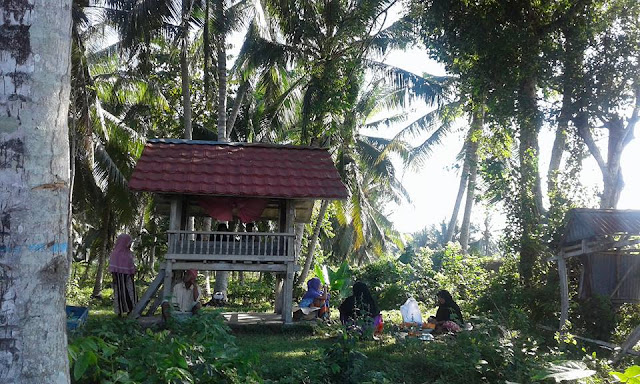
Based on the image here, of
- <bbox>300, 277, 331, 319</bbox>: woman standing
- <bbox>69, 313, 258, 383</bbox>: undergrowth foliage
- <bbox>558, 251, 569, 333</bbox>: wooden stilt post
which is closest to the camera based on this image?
<bbox>69, 313, 258, 383</bbox>: undergrowth foliage

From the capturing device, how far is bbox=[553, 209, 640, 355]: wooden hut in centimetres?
1071

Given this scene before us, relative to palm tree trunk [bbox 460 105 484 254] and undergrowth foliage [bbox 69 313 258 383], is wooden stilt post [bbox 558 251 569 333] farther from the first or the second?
undergrowth foliage [bbox 69 313 258 383]

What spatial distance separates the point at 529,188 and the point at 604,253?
2.43 meters

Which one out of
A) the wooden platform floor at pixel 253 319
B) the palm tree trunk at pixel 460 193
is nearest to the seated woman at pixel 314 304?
the wooden platform floor at pixel 253 319

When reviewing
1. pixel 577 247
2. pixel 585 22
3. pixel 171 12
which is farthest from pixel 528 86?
pixel 171 12

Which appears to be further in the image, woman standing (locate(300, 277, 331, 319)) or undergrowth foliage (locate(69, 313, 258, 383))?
woman standing (locate(300, 277, 331, 319))

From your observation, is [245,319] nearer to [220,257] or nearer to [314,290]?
[314,290]

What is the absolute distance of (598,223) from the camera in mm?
10836

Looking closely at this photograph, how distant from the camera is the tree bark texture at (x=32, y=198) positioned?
2.37m

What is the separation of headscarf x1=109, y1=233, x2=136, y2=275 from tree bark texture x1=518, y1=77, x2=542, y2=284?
8.47 meters

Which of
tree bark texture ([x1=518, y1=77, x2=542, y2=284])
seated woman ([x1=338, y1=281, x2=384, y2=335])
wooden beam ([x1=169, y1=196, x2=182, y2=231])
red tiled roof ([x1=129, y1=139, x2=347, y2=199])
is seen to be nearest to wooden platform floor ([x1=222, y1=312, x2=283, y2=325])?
seated woman ([x1=338, y1=281, x2=384, y2=335])

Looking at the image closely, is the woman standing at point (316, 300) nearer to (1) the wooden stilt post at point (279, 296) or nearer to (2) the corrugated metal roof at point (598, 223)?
(1) the wooden stilt post at point (279, 296)

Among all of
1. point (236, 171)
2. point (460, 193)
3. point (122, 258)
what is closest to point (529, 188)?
point (236, 171)

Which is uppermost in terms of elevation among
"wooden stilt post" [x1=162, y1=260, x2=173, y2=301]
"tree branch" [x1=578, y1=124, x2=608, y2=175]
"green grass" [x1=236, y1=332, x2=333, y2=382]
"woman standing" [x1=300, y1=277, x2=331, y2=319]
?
"tree branch" [x1=578, y1=124, x2=608, y2=175]
